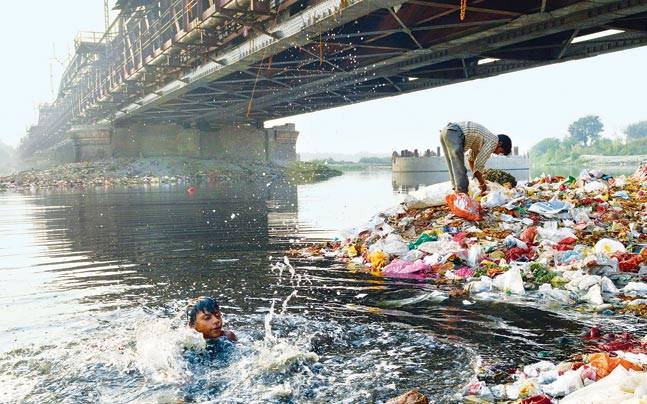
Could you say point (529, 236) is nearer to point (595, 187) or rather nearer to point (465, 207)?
point (465, 207)

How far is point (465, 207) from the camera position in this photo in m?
8.66

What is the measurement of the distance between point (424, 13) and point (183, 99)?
20260 mm

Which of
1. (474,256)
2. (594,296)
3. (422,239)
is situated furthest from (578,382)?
(422,239)

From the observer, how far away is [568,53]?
15242mm

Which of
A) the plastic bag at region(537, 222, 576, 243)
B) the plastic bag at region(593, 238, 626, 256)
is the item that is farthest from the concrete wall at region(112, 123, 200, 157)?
the plastic bag at region(593, 238, 626, 256)

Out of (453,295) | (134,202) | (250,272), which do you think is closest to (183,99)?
(134,202)

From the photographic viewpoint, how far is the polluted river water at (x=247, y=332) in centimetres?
360

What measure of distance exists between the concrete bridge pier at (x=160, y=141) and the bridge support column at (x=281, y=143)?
1.90 m

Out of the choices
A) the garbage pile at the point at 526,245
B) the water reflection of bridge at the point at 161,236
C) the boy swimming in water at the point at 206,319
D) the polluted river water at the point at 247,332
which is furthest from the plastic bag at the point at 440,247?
the boy swimming in water at the point at 206,319

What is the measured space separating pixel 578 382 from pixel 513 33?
11855 millimetres

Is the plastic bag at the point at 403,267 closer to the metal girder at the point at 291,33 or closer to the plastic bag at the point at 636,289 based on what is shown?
the plastic bag at the point at 636,289

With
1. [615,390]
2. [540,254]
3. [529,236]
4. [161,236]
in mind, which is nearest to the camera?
[615,390]

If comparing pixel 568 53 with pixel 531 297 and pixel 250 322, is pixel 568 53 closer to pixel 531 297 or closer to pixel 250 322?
pixel 531 297

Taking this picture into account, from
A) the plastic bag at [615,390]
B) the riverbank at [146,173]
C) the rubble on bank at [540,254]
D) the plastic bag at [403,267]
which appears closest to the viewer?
the plastic bag at [615,390]
